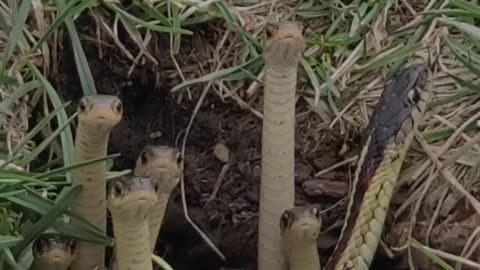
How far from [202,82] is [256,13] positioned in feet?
0.75

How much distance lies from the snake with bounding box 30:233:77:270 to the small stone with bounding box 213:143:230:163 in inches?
17.9

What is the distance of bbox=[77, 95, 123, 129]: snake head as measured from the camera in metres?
1.81

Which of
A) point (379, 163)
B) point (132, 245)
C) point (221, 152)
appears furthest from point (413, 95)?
point (132, 245)

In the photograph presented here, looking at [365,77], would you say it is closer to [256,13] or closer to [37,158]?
[256,13]

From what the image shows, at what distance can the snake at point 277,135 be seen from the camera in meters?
1.98

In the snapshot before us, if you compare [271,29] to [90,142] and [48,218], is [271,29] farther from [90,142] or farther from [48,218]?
[48,218]

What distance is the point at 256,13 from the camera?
7.97 feet

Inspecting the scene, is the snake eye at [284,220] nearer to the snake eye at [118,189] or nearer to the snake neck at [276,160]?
the snake neck at [276,160]

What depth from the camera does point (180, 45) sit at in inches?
93.3

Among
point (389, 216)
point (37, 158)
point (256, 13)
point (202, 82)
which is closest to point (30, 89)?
point (37, 158)

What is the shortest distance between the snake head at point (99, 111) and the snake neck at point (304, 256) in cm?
38

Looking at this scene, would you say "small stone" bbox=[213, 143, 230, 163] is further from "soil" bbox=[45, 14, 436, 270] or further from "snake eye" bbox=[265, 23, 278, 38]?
"snake eye" bbox=[265, 23, 278, 38]

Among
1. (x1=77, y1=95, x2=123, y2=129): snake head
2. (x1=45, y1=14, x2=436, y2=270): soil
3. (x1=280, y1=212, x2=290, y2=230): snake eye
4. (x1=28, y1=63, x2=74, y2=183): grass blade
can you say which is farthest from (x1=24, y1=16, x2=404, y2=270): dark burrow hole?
(x1=77, y1=95, x2=123, y2=129): snake head

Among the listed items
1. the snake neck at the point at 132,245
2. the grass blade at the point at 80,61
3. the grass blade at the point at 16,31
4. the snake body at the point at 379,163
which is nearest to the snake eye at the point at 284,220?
the snake body at the point at 379,163
